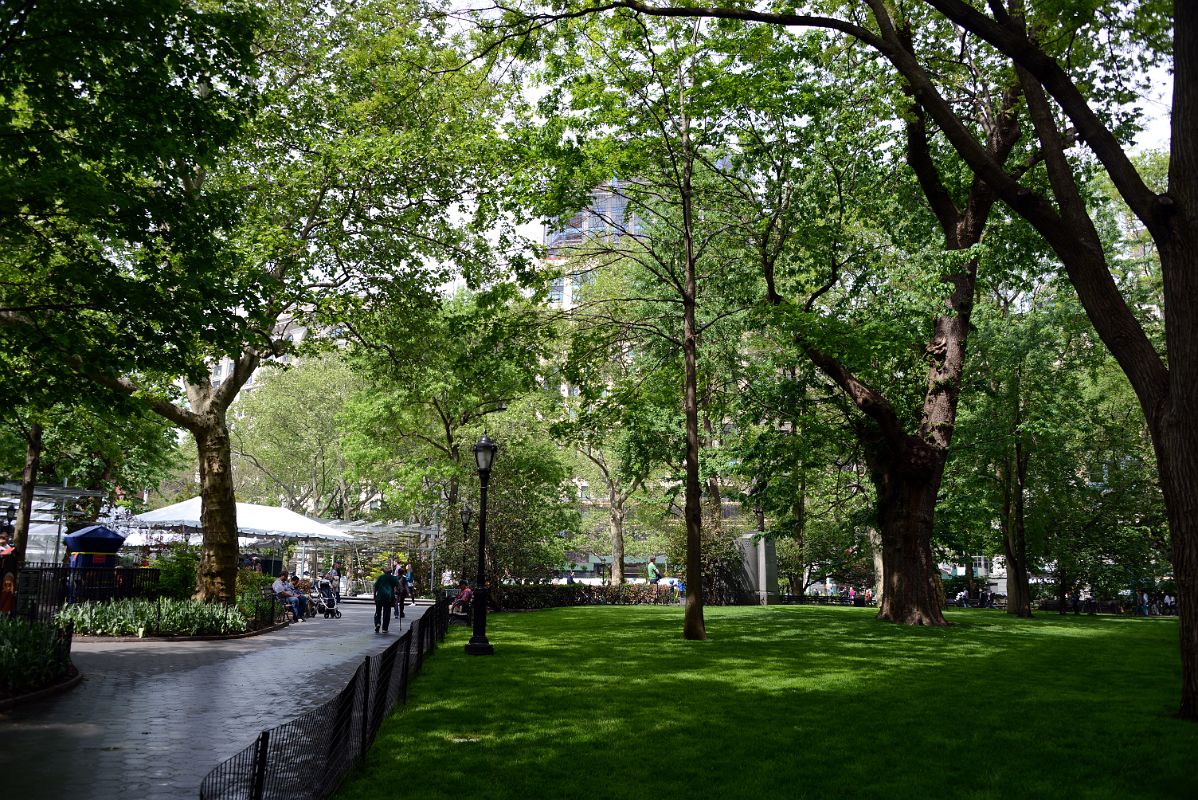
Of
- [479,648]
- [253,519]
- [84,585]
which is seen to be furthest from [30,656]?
[253,519]

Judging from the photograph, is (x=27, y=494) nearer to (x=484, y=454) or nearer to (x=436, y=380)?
(x=484, y=454)

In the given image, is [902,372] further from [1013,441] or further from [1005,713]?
[1005,713]

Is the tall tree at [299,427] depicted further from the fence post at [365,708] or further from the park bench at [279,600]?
the fence post at [365,708]

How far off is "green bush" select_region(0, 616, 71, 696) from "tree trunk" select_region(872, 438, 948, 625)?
18855 mm

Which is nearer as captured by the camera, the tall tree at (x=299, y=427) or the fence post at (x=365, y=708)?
the fence post at (x=365, y=708)

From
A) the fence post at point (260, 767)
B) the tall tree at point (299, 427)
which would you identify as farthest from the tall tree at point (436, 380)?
the fence post at point (260, 767)

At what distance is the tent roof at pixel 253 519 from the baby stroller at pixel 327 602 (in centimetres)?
189

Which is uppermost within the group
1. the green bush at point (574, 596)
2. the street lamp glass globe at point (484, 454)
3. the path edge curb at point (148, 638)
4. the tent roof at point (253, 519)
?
the street lamp glass globe at point (484, 454)

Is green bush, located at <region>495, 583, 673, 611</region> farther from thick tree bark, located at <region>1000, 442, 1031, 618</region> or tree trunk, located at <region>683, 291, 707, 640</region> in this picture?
thick tree bark, located at <region>1000, 442, 1031, 618</region>

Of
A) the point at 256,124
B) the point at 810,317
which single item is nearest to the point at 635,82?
the point at 810,317

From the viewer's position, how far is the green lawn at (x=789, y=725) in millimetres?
7074

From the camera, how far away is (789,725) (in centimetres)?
951

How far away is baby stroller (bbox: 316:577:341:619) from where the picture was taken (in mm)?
28969

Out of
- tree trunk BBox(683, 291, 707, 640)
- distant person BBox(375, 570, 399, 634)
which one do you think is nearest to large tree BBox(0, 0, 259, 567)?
tree trunk BBox(683, 291, 707, 640)
